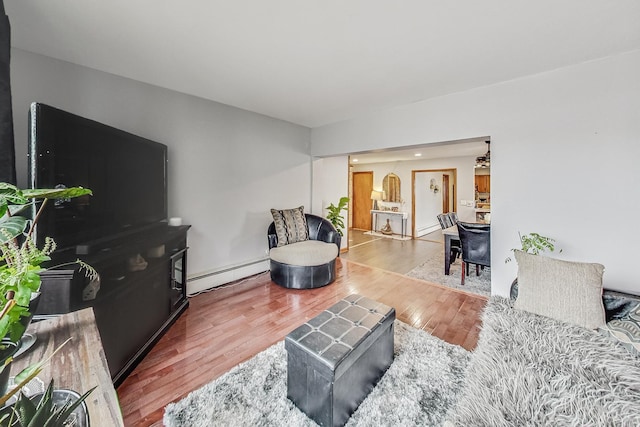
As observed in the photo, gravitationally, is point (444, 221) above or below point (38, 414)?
above

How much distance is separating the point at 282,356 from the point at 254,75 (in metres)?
2.53

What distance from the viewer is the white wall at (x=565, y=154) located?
2.01 metres

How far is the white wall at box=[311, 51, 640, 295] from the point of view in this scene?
201cm

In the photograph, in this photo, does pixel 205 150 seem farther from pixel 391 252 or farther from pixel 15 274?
pixel 391 252

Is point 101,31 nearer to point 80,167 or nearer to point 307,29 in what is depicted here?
point 80,167

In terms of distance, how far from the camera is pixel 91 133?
167 cm

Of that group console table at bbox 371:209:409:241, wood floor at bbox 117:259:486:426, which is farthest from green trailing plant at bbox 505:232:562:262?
console table at bbox 371:209:409:241

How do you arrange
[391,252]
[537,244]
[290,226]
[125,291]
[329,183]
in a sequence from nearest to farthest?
[125,291]
[537,244]
[290,226]
[329,183]
[391,252]

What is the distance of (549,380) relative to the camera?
1103 millimetres

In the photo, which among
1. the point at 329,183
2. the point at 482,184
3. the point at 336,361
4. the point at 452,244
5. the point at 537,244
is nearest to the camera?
the point at 336,361

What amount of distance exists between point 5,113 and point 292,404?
92.6 inches

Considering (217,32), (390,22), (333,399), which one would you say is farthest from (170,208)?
(390,22)

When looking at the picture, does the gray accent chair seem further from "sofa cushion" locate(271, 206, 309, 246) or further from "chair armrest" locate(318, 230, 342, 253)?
"chair armrest" locate(318, 230, 342, 253)

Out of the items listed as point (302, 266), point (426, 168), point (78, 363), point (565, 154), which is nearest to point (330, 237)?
point (302, 266)
